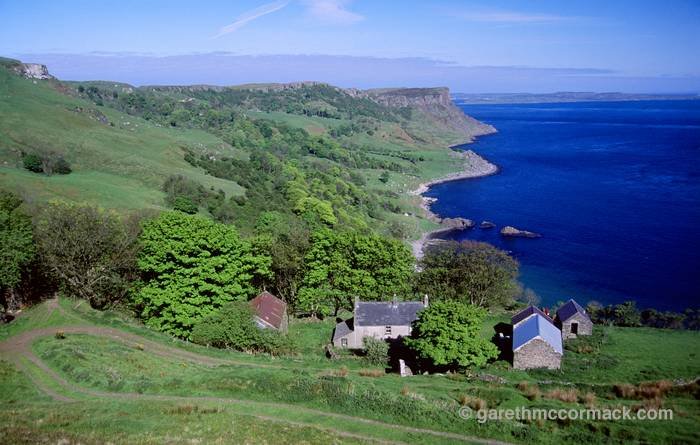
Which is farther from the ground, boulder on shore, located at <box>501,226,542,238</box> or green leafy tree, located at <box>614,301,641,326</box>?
green leafy tree, located at <box>614,301,641,326</box>

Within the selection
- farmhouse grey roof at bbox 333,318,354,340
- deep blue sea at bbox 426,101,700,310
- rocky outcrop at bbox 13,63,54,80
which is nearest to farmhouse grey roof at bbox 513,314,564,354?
farmhouse grey roof at bbox 333,318,354,340

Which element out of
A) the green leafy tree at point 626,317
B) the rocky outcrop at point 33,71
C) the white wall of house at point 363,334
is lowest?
the green leafy tree at point 626,317

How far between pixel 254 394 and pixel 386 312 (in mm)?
20099

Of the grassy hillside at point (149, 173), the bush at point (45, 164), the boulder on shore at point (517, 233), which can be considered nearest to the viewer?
the grassy hillside at point (149, 173)

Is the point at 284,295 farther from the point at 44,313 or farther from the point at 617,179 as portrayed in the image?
the point at 617,179

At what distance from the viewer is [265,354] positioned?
38.6 metres

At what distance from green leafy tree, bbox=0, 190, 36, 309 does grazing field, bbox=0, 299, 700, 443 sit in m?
3.56

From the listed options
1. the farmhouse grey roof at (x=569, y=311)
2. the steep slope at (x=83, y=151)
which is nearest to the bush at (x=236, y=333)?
the farmhouse grey roof at (x=569, y=311)

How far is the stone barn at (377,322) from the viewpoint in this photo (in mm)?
44844

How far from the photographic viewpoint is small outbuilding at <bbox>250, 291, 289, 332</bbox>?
42.4m

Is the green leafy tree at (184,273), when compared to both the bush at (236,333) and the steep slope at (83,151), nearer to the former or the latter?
the bush at (236,333)

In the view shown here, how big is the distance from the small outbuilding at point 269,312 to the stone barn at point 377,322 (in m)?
5.00

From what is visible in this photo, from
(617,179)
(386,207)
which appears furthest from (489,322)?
(617,179)

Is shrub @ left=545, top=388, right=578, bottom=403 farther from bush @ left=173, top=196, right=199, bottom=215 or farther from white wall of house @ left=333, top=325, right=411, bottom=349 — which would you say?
bush @ left=173, top=196, right=199, bottom=215
